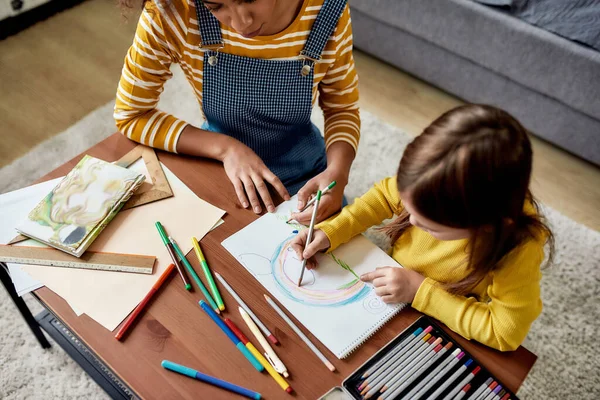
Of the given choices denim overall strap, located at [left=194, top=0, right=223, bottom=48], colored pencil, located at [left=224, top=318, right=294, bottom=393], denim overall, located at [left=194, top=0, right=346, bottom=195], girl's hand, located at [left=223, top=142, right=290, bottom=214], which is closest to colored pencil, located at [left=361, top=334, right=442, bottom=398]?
colored pencil, located at [left=224, top=318, right=294, bottom=393]

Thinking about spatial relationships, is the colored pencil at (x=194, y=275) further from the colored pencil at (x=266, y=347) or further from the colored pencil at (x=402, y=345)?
the colored pencil at (x=402, y=345)

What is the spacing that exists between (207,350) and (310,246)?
0.22 m

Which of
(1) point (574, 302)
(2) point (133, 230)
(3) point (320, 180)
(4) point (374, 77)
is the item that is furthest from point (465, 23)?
(2) point (133, 230)

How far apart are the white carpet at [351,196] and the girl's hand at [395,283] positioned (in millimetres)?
724

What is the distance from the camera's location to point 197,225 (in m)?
0.85

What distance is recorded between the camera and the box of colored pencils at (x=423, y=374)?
680 millimetres

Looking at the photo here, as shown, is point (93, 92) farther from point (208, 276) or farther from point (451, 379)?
point (451, 379)

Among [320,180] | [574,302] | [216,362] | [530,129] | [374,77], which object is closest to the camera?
[216,362]

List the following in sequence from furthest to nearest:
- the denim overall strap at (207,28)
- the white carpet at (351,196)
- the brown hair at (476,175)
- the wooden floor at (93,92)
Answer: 1. the wooden floor at (93,92)
2. the white carpet at (351,196)
3. the denim overall strap at (207,28)
4. the brown hair at (476,175)

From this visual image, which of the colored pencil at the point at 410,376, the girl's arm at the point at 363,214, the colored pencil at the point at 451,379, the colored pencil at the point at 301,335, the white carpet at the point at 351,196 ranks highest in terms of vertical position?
the girl's arm at the point at 363,214

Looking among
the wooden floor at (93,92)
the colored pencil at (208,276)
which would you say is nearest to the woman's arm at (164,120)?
the colored pencil at (208,276)

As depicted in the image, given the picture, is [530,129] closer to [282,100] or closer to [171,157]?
[282,100]

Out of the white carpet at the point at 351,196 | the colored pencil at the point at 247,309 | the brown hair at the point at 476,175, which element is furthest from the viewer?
the white carpet at the point at 351,196

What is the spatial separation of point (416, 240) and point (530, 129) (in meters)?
1.21
